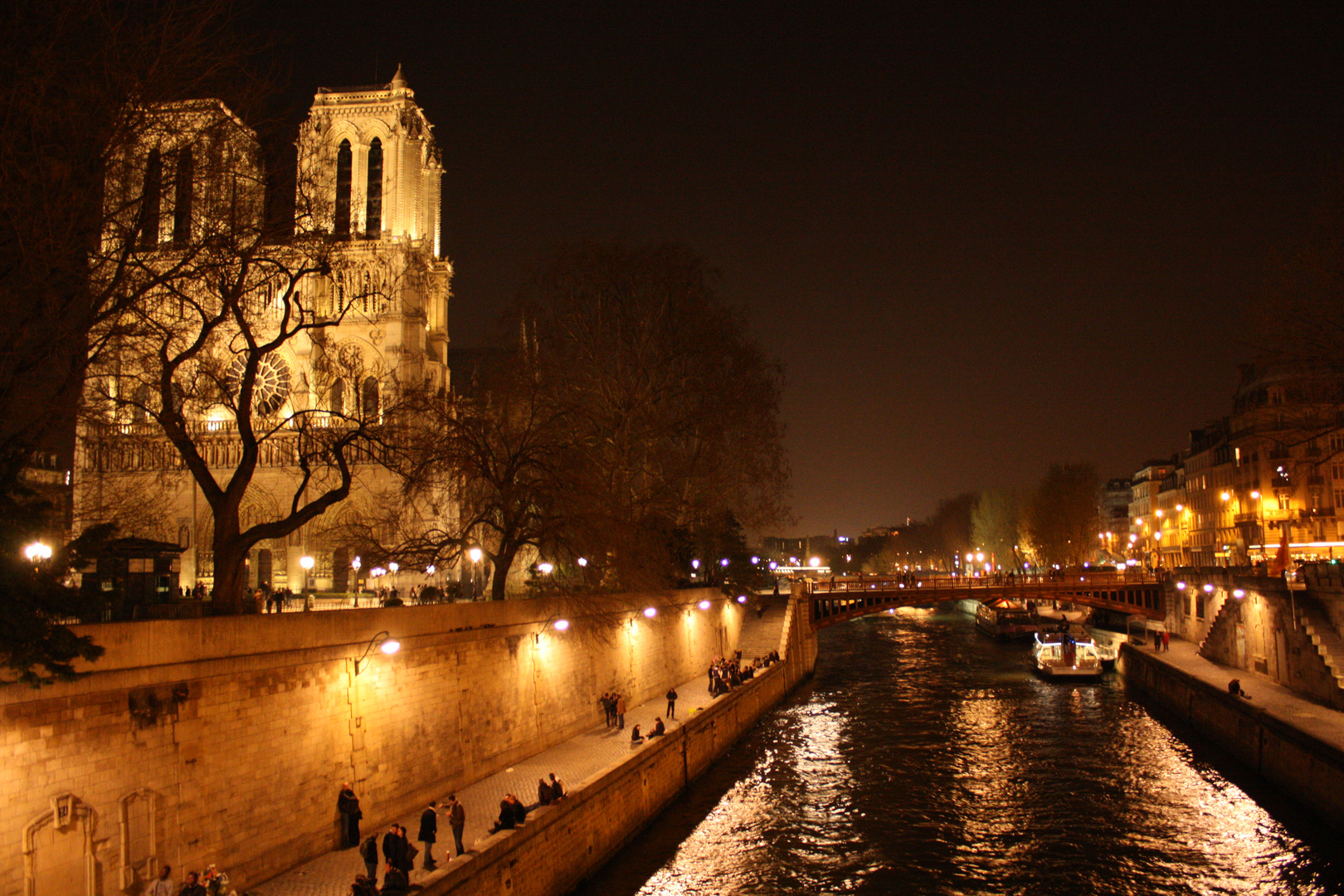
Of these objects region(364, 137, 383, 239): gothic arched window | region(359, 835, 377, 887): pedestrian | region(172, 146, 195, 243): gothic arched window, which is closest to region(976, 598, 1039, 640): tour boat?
region(364, 137, 383, 239): gothic arched window

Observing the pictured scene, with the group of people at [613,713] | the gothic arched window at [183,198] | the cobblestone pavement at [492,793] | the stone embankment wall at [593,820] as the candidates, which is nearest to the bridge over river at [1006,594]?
the stone embankment wall at [593,820]

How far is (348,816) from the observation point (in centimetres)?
1145

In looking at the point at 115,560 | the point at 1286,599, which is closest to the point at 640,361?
the point at 115,560

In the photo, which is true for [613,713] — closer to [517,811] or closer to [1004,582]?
[517,811]

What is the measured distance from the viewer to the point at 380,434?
592 inches

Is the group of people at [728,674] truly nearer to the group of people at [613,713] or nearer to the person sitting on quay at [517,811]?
the group of people at [613,713]

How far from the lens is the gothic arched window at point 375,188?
3972 centimetres

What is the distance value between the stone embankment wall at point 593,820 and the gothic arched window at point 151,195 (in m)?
6.92

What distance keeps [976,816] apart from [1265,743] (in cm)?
591

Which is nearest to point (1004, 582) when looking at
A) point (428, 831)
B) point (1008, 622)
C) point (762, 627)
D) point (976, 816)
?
point (1008, 622)

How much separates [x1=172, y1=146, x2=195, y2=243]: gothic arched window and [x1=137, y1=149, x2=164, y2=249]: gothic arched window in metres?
0.21

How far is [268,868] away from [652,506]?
16.2m

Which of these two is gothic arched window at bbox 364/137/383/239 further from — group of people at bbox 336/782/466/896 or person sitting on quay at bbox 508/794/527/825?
person sitting on quay at bbox 508/794/527/825

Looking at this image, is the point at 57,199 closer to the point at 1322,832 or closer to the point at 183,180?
the point at 183,180
